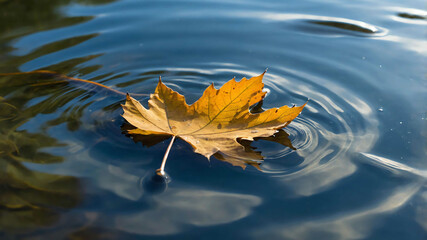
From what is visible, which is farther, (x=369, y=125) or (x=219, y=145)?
(x=369, y=125)

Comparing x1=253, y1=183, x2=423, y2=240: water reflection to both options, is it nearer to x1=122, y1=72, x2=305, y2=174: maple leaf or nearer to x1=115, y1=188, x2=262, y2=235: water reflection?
x1=115, y1=188, x2=262, y2=235: water reflection

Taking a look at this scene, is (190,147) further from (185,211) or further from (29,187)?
(29,187)

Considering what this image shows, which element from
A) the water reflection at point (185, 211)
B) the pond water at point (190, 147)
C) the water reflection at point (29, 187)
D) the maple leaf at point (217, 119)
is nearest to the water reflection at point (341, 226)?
the pond water at point (190, 147)

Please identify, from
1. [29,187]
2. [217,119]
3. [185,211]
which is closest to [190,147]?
[217,119]

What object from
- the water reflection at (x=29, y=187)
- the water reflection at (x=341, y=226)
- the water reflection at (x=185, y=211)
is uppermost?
the water reflection at (x=29, y=187)

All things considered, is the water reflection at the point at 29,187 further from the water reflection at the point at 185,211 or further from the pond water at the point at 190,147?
the water reflection at the point at 185,211

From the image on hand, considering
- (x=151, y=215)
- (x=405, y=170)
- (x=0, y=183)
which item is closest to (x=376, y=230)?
(x=405, y=170)

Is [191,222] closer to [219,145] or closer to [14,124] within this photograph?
[219,145]
